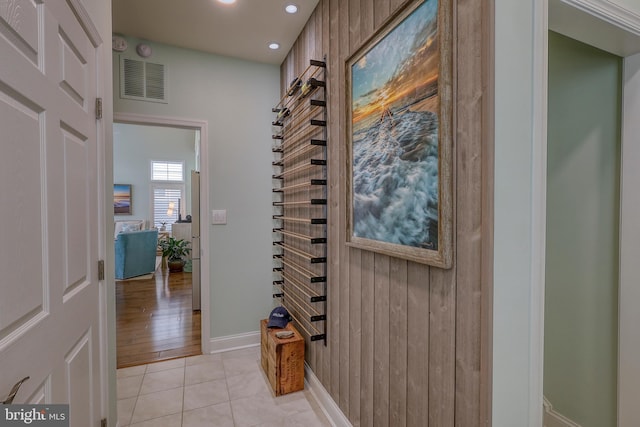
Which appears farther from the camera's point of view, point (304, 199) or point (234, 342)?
point (234, 342)

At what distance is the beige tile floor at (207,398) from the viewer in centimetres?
201

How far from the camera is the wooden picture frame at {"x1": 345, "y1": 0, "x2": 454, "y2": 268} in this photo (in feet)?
3.61

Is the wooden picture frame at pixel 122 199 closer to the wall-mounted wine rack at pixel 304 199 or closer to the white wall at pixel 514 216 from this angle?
the wall-mounted wine rack at pixel 304 199

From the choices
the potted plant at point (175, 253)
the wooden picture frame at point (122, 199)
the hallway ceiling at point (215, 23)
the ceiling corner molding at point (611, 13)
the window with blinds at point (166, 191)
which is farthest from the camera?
the window with blinds at point (166, 191)

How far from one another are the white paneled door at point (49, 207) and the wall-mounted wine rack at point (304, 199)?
122 cm

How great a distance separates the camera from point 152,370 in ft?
8.64

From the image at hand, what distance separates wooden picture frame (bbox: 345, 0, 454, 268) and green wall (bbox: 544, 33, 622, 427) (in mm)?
1236

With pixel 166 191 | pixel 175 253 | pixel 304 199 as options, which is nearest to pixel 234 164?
pixel 304 199

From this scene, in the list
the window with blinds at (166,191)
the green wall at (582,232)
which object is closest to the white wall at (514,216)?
the green wall at (582,232)

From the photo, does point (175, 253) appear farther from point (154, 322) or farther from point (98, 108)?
point (98, 108)

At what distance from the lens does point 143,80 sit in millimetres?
2727

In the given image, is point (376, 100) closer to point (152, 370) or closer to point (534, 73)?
point (534, 73)

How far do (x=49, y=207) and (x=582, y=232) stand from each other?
8.35ft

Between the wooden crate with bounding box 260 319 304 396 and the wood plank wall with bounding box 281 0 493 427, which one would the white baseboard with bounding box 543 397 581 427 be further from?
the wooden crate with bounding box 260 319 304 396
